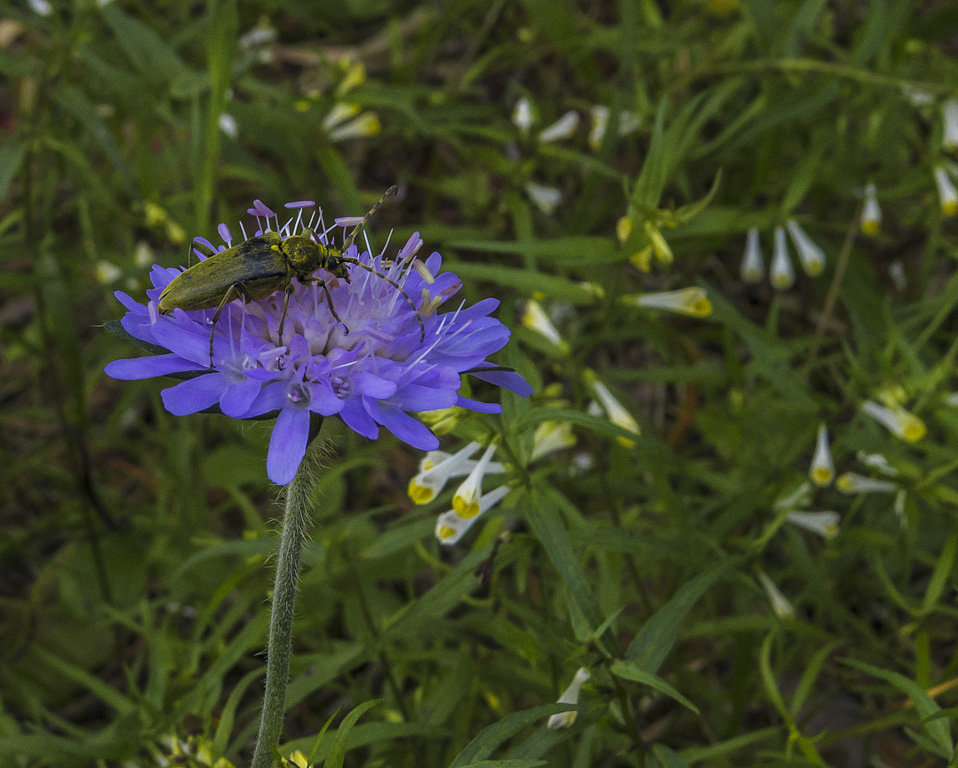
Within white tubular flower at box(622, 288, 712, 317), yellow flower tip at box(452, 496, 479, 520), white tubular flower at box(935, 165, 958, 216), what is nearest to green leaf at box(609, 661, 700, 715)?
yellow flower tip at box(452, 496, 479, 520)

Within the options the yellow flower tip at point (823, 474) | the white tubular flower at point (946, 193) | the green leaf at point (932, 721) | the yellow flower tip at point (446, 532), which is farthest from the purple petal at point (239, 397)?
the white tubular flower at point (946, 193)

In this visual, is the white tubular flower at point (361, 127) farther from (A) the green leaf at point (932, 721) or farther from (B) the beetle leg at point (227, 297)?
(A) the green leaf at point (932, 721)

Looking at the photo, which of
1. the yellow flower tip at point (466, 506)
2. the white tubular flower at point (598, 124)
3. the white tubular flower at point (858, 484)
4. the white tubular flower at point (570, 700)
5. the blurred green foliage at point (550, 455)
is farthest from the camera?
the white tubular flower at point (598, 124)

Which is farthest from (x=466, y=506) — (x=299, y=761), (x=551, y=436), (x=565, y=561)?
(x=299, y=761)

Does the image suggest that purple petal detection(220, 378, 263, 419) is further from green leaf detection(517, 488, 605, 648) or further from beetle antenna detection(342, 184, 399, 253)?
green leaf detection(517, 488, 605, 648)

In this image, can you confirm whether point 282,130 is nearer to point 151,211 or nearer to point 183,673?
point 151,211

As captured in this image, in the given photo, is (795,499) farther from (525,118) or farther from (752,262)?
(525,118)
